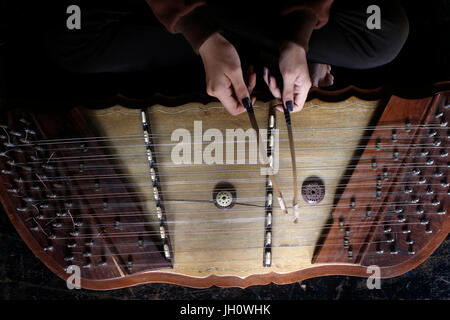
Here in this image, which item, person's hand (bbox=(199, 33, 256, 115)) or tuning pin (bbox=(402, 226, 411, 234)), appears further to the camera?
tuning pin (bbox=(402, 226, 411, 234))

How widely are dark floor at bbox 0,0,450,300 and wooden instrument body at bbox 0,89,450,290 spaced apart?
24cm

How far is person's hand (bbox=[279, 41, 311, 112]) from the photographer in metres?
0.70

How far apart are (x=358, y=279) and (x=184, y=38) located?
0.97 m

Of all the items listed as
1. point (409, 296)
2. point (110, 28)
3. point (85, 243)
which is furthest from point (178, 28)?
point (409, 296)

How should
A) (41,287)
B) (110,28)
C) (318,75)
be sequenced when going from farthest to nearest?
1. (41,287)
2. (318,75)
3. (110,28)

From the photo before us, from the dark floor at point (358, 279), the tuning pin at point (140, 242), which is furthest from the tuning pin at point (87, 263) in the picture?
the dark floor at point (358, 279)

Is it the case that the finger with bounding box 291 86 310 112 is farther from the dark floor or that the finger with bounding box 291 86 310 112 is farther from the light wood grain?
the dark floor

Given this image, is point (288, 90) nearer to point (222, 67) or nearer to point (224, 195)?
point (222, 67)

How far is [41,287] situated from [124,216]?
1.74 feet

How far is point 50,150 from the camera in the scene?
82 cm

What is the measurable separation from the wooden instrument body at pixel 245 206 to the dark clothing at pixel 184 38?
130 mm

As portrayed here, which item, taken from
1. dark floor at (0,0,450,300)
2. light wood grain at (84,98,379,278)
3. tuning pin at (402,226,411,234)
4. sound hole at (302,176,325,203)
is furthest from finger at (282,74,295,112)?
tuning pin at (402,226,411,234)

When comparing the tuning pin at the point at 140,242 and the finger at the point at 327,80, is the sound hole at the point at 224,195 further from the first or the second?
the finger at the point at 327,80

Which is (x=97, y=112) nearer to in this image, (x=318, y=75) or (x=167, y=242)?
(x=167, y=242)
